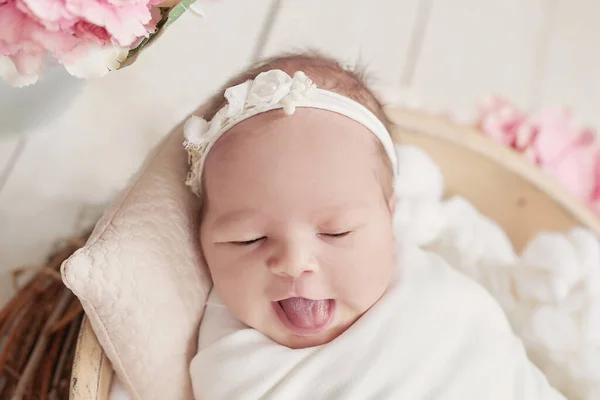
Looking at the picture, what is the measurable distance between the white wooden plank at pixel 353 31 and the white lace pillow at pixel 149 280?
82 centimetres

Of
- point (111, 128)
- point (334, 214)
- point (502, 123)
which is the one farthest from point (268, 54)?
point (334, 214)

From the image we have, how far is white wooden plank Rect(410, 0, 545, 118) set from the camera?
6.03 ft

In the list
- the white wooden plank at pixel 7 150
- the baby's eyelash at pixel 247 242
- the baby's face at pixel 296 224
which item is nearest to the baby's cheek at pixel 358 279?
the baby's face at pixel 296 224

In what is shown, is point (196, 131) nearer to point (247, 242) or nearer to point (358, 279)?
point (247, 242)

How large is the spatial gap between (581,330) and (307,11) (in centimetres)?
107

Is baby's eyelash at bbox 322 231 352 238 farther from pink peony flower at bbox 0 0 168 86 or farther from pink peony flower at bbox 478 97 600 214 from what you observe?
pink peony flower at bbox 478 97 600 214

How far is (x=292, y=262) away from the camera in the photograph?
0.88 m

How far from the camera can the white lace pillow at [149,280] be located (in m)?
0.84

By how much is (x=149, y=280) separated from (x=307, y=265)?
0.65 ft

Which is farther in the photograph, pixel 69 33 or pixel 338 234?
pixel 338 234

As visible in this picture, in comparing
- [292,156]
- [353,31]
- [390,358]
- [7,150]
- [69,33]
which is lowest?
[7,150]

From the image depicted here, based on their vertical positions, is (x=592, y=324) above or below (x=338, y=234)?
below

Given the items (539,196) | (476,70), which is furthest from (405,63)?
(539,196)

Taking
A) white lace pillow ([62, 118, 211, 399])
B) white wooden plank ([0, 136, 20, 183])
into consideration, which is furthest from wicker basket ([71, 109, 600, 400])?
white wooden plank ([0, 136, 20, 183])
